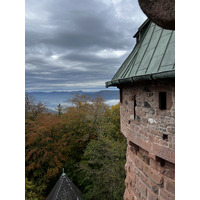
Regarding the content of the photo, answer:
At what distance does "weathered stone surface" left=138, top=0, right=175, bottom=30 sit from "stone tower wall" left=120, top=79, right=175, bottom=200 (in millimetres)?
959

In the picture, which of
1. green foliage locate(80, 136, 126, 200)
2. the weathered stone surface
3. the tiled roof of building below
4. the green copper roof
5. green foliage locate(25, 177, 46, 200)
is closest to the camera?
the weathered stone surface

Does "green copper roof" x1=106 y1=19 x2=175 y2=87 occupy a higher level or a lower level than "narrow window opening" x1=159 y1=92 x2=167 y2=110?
higher

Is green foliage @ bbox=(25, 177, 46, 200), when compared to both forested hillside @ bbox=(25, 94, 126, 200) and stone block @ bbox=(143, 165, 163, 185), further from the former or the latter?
stone block @ bbox=(143, 165, 163, 185)

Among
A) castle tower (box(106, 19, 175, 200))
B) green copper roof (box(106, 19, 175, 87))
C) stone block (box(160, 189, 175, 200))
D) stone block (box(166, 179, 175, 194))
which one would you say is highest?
green copper roof (box(106, 19, 175, 87))

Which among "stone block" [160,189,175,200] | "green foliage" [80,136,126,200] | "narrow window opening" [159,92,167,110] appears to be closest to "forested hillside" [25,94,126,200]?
"green foliage" [80,136,126,200]

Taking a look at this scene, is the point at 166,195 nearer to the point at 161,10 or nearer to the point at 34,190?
the point at 161,10

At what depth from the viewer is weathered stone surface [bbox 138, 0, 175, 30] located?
1295 millimetres

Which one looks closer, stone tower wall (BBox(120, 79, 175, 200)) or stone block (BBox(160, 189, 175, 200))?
stone tower wall (BBox(120, 79, 175, 200))

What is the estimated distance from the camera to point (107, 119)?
16609 millimetres

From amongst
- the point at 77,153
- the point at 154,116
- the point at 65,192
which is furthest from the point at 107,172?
the point at 154,116

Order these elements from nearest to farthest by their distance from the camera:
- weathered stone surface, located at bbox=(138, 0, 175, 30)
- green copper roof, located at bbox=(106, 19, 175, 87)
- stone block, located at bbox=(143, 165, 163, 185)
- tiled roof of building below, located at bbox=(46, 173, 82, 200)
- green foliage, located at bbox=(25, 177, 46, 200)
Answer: weathered stone surface, located at bbox=(138, 0, 175, 30) → green copper roof, located at bbox=(106, 19, 175, 87) → stone block, located at bbox=(143, 165, 163, 185) → tiled roof of building below, located at bbox=(46, 173, 82, 200) → green foliage, located at bbox=(25, 177, 46, 200)
